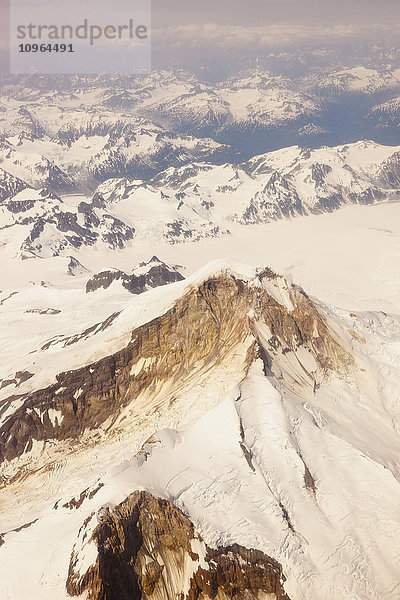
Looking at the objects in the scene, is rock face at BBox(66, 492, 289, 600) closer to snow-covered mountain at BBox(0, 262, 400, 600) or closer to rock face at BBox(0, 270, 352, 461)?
snow-covered mountain at BBox(0, 262, 400, 600)

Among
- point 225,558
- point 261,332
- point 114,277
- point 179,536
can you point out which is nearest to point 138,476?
point 179,536

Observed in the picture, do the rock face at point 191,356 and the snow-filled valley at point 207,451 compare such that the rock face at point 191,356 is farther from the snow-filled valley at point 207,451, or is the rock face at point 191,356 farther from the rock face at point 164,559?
the rock face at point 164,559

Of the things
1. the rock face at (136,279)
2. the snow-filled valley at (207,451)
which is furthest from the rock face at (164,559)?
the rock face at (136,279)

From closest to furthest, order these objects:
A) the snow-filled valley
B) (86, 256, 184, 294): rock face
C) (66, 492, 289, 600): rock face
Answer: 1. (66, 492, 289, 600): rock face
2. the snow-filled valley
3. (86, 256, 184, 294): rock face

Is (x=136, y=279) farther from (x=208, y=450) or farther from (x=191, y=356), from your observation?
(x=208, y=450)

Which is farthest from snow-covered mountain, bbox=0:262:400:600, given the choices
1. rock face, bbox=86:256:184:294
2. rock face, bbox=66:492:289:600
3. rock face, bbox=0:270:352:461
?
rock face, bbox=86:256:184:294
